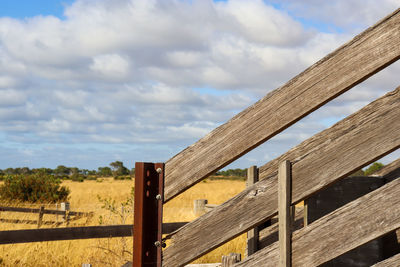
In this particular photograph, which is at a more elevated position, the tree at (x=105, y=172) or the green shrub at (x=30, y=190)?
the tree at (x=105, y=172)

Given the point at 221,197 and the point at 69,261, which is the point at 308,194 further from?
the point at 221,197

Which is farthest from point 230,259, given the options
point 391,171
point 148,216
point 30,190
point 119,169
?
point 119,169

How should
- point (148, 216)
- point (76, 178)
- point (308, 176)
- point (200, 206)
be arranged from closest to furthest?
point (308, 176)
point (148, 216)
point (200, 206)
point (76, 178)

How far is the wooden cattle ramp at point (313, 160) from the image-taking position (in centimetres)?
229

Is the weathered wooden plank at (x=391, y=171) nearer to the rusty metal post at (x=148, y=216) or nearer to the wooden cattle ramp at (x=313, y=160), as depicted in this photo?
the wooden cattle ramp at (x=313, y=160)

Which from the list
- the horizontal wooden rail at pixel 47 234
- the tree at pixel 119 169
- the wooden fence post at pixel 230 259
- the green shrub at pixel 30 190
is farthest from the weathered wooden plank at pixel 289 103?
the tree at pixel 119 169

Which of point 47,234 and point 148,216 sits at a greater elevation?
point 47,234

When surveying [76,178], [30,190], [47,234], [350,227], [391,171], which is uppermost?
[76,178]

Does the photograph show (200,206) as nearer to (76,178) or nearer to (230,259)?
(230,259)

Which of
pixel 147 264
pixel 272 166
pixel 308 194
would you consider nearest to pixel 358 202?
pixel 308 194

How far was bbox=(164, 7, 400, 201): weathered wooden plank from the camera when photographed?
2326 mm

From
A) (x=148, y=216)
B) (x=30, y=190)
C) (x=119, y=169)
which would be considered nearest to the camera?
(x=148, y=216)

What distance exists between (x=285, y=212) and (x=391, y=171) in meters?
1.59

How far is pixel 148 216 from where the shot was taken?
8.96 feet
